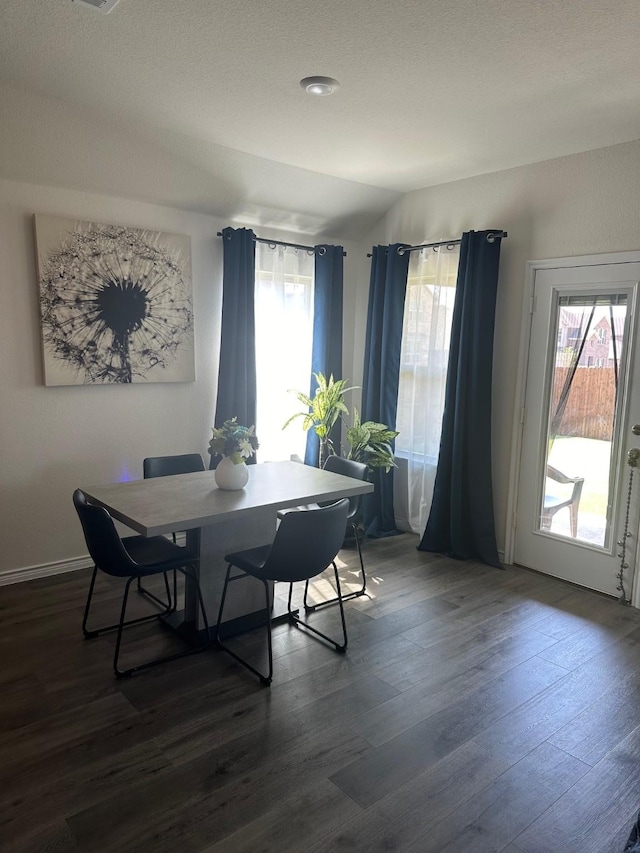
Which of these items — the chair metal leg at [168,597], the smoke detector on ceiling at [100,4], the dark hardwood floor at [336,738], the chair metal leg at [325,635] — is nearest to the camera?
the dark hardwood floor at [336,738]

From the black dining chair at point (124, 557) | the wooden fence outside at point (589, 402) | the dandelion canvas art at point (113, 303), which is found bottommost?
the black dining chair at point (124, 557)

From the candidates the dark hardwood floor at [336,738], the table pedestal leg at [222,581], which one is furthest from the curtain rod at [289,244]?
the dark hardwood floor at [336,738]

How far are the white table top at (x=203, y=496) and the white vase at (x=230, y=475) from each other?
0.14 feet

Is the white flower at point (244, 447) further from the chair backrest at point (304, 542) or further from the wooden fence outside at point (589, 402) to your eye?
the wooden fence outside at point (589, 402)

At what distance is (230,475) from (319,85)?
1.97m

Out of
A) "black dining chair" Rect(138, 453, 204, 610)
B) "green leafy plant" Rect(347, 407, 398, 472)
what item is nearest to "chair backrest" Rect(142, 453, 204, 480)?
"black dining chair" Rect(138, 453, 204, 610)

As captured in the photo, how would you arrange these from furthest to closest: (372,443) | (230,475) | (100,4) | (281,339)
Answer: (281,339)
(372,443)
(230,475)
(100,4)

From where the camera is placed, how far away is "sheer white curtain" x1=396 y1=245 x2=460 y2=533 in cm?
452

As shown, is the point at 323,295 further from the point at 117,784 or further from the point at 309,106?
the point at 117,784

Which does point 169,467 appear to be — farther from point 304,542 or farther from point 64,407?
point 304,542

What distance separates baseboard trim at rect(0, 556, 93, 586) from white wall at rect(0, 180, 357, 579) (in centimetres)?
3

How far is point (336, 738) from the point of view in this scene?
2.36 meters

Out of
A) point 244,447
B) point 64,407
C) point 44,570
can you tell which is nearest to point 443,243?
point 244,447

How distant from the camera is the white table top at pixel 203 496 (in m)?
2.65
